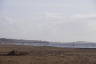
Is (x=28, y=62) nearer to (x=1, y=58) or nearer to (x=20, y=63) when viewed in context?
(x=20, y=63)

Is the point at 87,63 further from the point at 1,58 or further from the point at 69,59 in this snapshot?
the point at 1,58

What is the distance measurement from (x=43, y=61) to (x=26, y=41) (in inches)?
2709

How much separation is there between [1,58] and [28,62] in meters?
3.12

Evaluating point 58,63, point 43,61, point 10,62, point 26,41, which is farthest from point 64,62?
point 26,41

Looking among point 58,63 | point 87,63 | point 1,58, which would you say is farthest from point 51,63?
point 1,58

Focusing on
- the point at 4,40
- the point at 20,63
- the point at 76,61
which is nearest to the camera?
Answer: the point at 20,63

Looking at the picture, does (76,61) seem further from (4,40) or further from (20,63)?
(4,40)

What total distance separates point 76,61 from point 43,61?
322 cm

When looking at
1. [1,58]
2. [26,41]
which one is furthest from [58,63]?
[26,41]

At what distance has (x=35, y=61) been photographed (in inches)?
810

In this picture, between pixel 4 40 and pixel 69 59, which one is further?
pixel 4 40

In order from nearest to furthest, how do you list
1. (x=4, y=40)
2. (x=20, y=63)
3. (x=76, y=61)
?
(x=20, y=63), (x=76, y=61), (x=4, y=40)

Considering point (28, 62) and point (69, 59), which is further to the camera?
point (69, 59)

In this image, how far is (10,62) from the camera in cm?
1998
